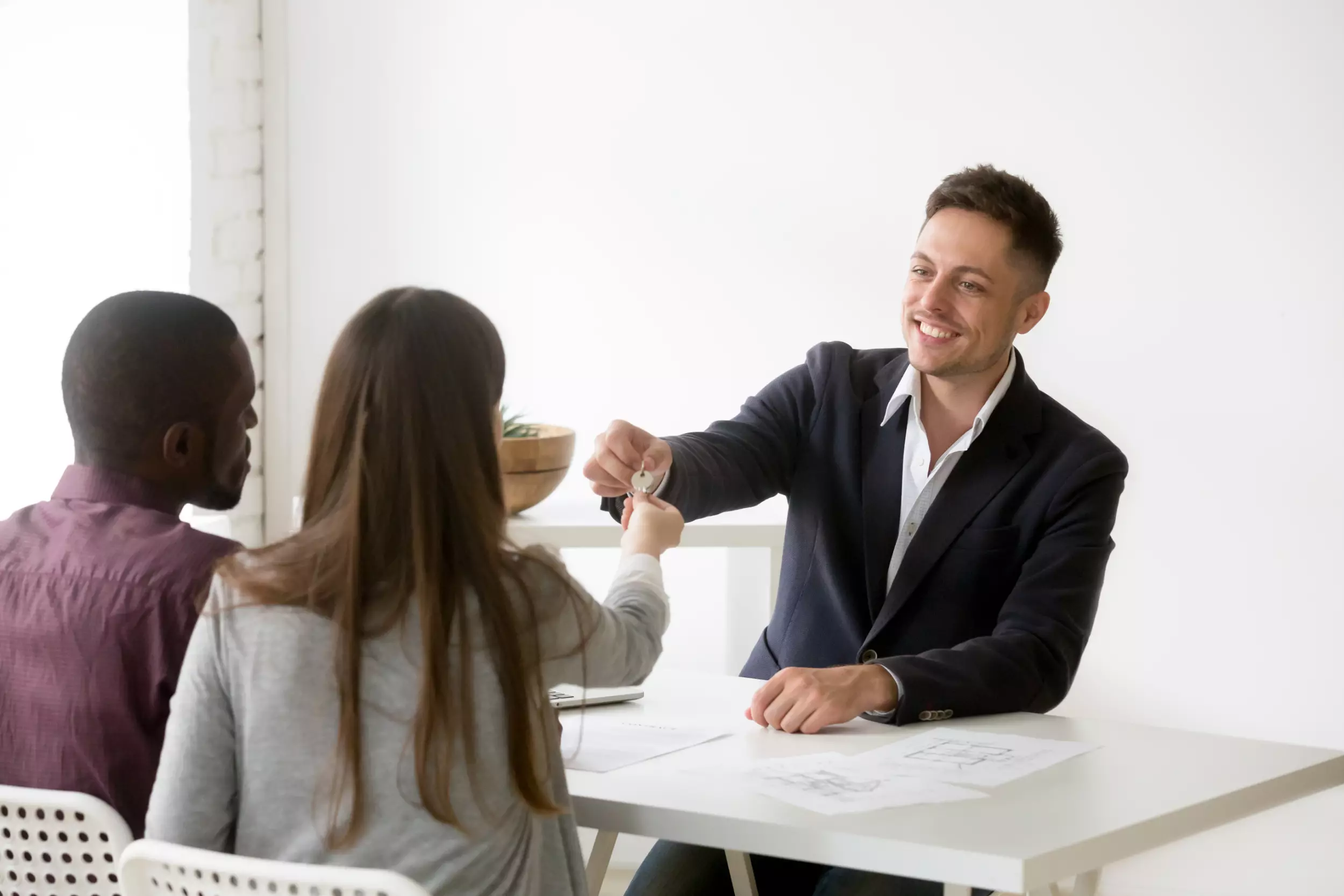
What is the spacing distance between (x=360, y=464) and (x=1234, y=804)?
90 centimetres

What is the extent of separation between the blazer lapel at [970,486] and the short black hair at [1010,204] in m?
0.21

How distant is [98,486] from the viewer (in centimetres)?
144

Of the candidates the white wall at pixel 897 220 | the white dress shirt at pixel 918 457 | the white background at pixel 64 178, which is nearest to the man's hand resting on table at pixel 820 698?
the white dress shirt at pixel 918 457

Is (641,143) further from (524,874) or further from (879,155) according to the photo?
(524,874)

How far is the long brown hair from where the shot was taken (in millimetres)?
1222

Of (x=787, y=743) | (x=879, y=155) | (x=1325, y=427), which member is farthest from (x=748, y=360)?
(x=787, y=743)

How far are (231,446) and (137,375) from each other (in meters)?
0.12

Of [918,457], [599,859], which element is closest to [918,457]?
[918,457]

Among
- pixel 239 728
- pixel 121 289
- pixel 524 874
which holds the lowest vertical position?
pixel 524 874

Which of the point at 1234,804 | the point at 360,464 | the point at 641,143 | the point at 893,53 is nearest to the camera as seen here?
the point at 360,464

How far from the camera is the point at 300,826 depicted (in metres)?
1.25

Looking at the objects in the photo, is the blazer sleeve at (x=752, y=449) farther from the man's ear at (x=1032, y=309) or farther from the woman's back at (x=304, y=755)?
the woman's back at (x=304, y=755)

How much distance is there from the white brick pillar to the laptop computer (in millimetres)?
1741

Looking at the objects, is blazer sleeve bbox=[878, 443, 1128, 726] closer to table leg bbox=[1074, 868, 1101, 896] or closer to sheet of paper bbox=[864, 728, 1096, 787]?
sheet of paper bbox=[864, 728, 1096, 787]
